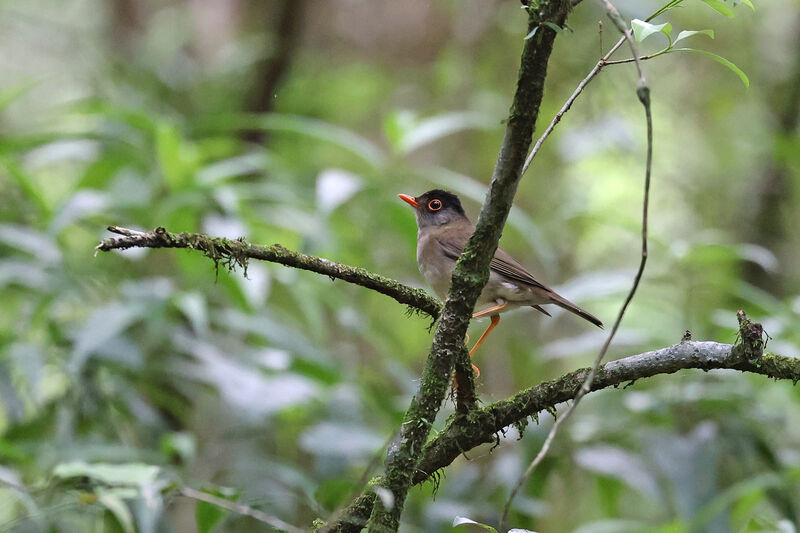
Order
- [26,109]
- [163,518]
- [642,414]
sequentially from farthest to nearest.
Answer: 1. [26,109]
2. [642,414]
3. [163,518]

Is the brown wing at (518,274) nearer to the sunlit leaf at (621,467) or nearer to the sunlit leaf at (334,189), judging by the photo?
the sunlit leaf at (334,189)

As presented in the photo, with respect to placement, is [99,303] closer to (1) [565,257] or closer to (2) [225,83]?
(2) [225,83]

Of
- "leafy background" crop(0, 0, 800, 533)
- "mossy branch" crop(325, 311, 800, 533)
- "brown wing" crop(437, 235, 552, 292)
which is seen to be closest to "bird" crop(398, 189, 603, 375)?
"brown wing" crop(437, 235, 552, 292)

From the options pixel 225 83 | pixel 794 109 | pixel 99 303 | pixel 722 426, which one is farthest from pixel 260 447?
pixel 794 109

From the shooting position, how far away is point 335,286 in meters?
5.57

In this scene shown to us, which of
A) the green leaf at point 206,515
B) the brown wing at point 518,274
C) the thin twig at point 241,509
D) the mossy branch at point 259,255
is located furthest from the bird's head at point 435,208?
the mossy branch at point 259,255

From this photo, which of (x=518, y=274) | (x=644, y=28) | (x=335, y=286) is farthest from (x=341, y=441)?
(x=644, y=28)

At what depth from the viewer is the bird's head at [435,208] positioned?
14.7ft

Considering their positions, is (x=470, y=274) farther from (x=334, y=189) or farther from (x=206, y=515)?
(x=334, y=189)

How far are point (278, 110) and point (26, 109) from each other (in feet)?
10.6

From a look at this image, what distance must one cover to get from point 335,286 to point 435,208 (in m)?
1.35

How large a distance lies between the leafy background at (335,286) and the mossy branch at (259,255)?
105 cm

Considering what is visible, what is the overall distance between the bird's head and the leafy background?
13 cm

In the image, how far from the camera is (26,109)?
8.28m
